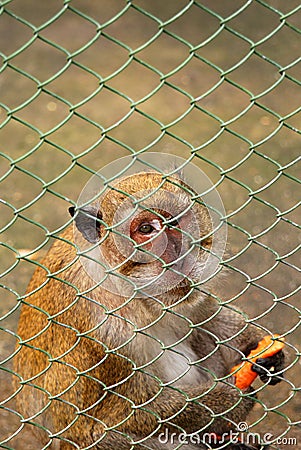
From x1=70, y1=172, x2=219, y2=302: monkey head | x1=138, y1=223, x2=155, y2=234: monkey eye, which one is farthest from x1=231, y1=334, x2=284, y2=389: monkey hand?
x1=138, y1=223, x2=155, y2=234: monkey eye

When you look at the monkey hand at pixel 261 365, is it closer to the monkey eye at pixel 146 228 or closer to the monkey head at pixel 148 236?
the monkey head at pixel 148 236

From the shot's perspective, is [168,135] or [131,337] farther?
[168,135]

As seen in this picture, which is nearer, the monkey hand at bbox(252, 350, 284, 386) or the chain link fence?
the monkey hand at bbox(252, 350, 284, 386)

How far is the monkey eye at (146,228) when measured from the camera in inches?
134

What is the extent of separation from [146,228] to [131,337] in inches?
23.7

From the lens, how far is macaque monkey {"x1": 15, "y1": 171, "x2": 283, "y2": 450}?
349 centimetres

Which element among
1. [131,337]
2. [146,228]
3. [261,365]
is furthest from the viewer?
[261,365]

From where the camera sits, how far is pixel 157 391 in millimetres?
3824

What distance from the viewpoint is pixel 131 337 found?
12.2 feet

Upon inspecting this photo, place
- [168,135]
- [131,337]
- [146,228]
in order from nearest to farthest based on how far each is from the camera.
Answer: [146,228]
[131,337]
[168,135]

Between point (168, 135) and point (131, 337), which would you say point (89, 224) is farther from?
point (168, 135)

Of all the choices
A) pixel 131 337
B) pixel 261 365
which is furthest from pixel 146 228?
pixel 261 365

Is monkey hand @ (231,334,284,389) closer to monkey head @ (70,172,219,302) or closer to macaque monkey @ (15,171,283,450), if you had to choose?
macaque monkey @ (15,171,283,450)

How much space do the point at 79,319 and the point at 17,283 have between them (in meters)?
2.26
